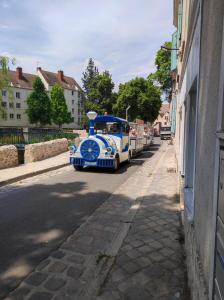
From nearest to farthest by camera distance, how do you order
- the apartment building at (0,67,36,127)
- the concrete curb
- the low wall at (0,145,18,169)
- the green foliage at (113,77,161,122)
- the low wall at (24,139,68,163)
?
1. the concrete curb
2. the low wall at (0,145,18,169)
3. the low wall at (24,139,68,163)
4. the green foliage at (113,77,161,122)
5. the apartment building at (0,67,36,127)

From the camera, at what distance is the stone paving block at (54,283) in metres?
2.83

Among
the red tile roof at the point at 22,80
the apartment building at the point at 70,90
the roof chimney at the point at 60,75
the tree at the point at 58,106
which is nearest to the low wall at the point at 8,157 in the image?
the tree at the point at 58,106

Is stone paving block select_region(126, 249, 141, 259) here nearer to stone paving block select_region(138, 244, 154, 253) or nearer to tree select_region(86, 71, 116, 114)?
stone paving block select_region(138, 244, 154, 253)

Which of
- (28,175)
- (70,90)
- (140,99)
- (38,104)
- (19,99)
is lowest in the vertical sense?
(28,175)

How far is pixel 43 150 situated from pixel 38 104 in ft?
119

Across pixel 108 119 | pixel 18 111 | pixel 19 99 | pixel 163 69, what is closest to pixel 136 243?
pixel 108 119

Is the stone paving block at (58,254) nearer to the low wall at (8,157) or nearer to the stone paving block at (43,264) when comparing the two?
the stone paving block at (43,264)

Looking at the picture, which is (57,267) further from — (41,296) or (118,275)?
(118,275)

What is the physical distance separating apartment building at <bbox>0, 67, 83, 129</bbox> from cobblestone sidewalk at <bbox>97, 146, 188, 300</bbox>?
43.3m

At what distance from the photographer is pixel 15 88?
53.1m

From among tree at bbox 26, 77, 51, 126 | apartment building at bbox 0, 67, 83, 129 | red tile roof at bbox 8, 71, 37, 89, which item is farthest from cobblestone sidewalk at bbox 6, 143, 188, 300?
red tile roof at bbox 8, 71, 37, 89

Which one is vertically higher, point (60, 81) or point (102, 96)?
point (60, 81)

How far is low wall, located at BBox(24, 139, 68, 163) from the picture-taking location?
11.9 m

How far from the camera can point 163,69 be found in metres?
34.6
